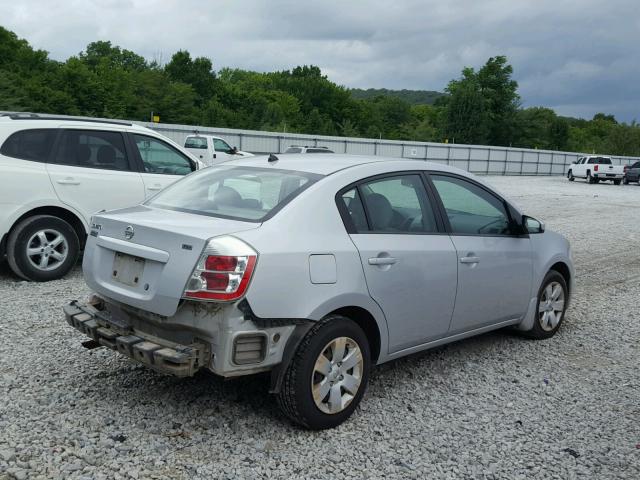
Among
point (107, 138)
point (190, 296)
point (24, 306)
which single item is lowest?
point (24, 306)

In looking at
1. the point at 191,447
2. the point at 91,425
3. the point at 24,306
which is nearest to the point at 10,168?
the point at 24,306

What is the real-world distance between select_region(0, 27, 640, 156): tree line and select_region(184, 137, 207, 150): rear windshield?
24700 mm

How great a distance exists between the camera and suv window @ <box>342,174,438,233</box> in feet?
14.0

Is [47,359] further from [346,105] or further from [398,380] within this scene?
[346,105]

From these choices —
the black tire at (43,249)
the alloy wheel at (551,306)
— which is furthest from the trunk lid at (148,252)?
the black tire at (43,249)

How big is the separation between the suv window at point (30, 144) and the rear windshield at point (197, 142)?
17.9m

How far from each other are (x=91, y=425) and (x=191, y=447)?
66 centimetres

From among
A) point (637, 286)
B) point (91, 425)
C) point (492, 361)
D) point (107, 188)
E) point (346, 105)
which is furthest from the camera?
point (346, 105)

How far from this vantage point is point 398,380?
4.88m

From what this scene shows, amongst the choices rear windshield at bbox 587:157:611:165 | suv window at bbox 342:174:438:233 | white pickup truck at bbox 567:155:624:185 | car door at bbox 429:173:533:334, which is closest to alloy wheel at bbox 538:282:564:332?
car door at bbox 429:173:533:334

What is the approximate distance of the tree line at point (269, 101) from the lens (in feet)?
208

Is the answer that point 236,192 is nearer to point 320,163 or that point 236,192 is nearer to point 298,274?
point 320,163

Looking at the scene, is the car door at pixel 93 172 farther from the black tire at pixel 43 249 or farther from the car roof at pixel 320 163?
the car roof at pixel 320 163

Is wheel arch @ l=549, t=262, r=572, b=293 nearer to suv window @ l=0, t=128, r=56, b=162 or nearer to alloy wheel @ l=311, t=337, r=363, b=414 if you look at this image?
alloy wheel @ l=311, t=337, r=363, b=414
